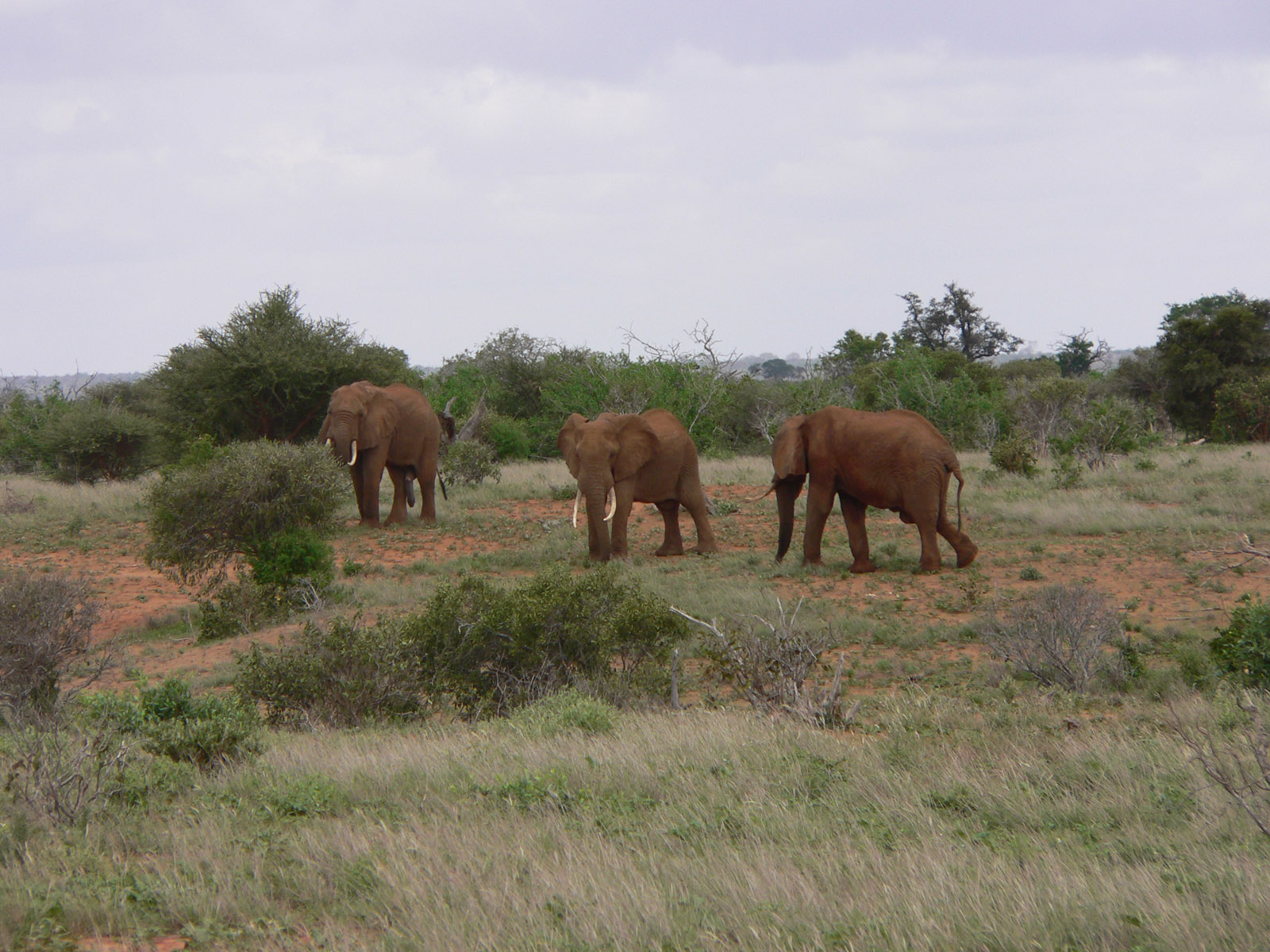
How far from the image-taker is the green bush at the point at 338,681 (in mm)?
8562

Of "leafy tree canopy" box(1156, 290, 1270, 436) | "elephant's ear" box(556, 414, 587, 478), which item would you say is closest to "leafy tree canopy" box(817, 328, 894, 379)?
"leafy tree canopy" box(1156, 290, 1270, 436)

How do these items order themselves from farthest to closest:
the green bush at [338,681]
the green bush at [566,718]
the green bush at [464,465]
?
the green bush at [464,465] < the green bush at [338,681] < the green bush at [566,718]

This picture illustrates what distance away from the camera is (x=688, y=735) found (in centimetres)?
665

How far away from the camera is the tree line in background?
82.0ft

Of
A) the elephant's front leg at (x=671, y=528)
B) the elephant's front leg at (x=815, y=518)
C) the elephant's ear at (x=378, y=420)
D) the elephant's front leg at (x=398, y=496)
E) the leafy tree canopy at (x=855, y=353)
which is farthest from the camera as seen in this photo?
the leafy tree canopy at (x=855, y=353)

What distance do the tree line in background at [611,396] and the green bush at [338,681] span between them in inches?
362

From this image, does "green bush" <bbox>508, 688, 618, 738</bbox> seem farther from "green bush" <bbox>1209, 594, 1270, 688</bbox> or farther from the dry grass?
"green bush" <bbox>1209, 594, 1270, 688</bbox>

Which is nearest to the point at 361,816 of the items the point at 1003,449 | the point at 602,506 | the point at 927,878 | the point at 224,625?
the point at 927,878

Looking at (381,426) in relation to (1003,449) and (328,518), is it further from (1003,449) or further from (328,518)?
(1003,449)

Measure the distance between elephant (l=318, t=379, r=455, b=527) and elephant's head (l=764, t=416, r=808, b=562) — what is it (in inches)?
291

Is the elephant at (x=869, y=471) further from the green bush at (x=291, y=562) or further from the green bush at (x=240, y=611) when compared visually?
the green bush at (x=240, y=611)

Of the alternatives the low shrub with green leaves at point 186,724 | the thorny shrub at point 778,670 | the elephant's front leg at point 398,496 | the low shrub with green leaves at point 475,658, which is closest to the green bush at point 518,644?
the low shrub with green leaves at point 475,658

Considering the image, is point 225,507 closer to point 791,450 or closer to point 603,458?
point 603,458

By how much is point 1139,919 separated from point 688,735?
10.7 ft
